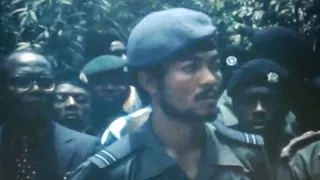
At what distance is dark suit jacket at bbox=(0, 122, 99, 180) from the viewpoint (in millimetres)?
2338

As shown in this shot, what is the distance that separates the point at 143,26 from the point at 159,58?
13cm

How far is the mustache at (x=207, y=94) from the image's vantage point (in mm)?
2354

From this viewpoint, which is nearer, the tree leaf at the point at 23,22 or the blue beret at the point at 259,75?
the tree leaf at the point at 23,22

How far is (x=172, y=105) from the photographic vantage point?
7.71ft

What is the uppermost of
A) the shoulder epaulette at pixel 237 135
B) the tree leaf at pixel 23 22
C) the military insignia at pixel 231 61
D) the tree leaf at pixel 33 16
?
the tree leaf at pixel 33 16

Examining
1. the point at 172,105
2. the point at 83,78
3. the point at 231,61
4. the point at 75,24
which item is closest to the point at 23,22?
the point at 75,24

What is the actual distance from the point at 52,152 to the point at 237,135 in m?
0.67

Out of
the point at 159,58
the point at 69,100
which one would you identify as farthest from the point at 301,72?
the point at 69,100

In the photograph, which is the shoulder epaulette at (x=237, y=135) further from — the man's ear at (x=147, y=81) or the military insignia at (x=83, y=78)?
the military insignia at (x=83, y=78)

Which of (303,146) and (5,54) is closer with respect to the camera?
(5,54)

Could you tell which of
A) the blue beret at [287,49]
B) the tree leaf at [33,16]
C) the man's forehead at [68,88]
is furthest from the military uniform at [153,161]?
the tree leaf at [33,16]

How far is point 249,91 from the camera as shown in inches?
96.9

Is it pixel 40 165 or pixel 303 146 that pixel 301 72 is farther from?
pixel 40 165

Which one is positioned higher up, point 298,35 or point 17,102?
point 298,35
